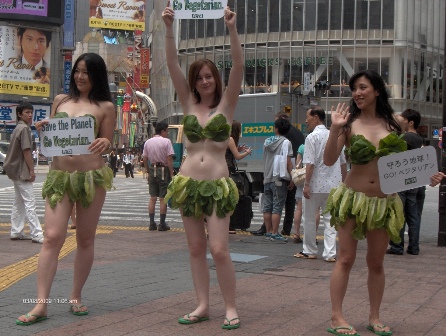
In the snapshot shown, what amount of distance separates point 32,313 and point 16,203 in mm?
5929

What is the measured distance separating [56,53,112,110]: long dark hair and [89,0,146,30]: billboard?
266 ft

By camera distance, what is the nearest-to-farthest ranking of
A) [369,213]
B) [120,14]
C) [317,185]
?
[369,213] < [317,185] < [120,14]

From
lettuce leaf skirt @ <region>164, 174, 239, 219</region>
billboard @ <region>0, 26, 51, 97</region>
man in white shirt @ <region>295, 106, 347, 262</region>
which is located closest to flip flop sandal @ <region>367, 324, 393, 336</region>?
lettuce leaf skirt @ <region>164, 174, 239, 219</region>

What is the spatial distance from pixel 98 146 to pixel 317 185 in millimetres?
4425

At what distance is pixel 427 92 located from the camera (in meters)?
53.7

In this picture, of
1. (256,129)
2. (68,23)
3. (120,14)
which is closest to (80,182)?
(256,129)

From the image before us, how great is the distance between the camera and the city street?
18.5 ft

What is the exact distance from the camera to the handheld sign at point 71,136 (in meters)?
5.83

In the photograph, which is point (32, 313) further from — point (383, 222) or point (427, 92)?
point (427, 92)

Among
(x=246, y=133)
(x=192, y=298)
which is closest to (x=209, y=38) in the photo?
(x=246, y=133)

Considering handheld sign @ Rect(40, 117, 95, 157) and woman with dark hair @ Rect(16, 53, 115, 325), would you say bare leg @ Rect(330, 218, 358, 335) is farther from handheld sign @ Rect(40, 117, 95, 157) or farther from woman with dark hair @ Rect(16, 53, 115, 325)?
handheld sign @ Rect(40, 117, 95, 157)

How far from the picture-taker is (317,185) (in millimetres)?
9711

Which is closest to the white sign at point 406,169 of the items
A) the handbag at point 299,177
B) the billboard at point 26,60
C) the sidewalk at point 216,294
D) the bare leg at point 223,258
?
the sidewalk at point 216,294

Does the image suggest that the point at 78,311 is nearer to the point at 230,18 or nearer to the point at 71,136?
the point at 71,136
